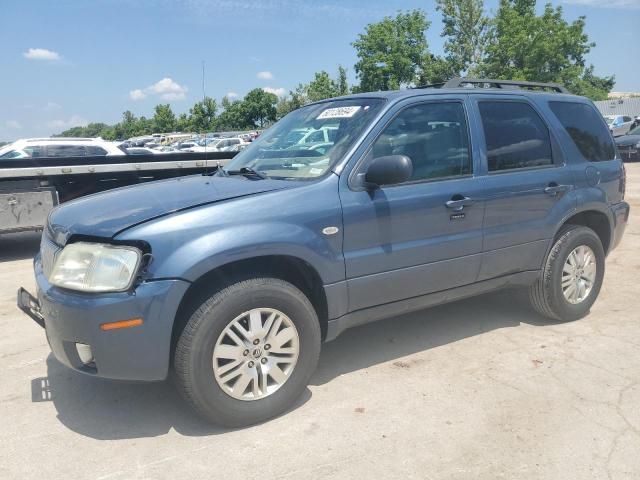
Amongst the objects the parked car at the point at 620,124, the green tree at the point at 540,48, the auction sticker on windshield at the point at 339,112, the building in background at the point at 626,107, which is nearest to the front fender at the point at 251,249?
the auction sticker on windshield at the point at 339,112

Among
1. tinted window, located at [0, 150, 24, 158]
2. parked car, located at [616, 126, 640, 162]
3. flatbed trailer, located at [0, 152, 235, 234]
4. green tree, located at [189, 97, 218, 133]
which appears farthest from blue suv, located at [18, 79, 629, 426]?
parked car, located at [616, 126, 640, 162]

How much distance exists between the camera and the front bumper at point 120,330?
8.98 ft

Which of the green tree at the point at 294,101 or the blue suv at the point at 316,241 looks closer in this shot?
the blue suv at the point at 316,241

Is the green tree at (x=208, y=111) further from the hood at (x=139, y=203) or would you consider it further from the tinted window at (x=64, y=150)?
the tinted window at (x=64, y=150)

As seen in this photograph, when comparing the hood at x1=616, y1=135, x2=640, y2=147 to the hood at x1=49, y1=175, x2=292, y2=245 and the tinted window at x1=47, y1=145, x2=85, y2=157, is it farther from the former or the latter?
the hood at x1=49, y1=175, x2=292, y2=245

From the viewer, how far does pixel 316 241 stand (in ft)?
10.6

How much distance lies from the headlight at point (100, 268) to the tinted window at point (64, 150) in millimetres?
8955

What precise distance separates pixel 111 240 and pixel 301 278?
114 centimetres

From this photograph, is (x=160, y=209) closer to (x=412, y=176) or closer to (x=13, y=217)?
(x=412, y=176)

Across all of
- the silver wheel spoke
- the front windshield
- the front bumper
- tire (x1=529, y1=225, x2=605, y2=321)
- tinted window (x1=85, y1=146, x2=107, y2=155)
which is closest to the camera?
the front bumper

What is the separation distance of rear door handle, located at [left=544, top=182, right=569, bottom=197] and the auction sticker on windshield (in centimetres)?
166

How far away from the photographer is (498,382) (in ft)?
11.9

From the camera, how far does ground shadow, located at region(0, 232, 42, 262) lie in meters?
8.24

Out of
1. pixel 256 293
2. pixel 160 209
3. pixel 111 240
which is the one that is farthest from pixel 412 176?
pixel 111 240
